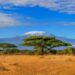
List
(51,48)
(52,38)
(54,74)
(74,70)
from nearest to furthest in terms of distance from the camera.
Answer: (54,74) → (74,70) → (51,48) → (52,38)

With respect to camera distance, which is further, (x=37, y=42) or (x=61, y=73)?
(x=37, y=42)

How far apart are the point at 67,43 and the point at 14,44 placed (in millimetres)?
7913

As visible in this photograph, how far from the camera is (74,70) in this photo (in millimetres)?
13742

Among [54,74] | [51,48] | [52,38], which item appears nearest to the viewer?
[54,74]

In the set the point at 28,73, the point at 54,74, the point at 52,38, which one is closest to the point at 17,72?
the point at 28,73

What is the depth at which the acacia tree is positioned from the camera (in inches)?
1736

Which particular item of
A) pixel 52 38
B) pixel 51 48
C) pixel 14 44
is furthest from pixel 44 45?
pixel 14 44

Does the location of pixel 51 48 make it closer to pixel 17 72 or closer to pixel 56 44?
pixel 56 44

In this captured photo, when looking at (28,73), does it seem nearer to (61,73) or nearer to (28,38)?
(61,73)

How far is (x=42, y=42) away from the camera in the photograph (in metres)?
45.0

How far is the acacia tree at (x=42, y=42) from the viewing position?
1736 inches

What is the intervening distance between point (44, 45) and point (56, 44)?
7.56 ft

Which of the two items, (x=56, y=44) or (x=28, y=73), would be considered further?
(x=56, y=44)

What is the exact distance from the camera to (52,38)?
47.6 metres
